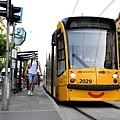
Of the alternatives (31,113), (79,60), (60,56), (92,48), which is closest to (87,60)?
(79,60)

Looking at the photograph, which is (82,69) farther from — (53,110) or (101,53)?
(53,110)

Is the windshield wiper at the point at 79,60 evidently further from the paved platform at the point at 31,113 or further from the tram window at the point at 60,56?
the paved platform at the point at 31,113

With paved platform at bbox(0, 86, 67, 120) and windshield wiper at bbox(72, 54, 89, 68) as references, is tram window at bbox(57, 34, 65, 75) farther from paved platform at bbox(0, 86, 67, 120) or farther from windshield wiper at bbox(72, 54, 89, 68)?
paved platform at bbox(0, 86, 67, 120)

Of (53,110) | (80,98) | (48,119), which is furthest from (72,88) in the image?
(48,119)

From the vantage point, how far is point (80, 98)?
544 inches

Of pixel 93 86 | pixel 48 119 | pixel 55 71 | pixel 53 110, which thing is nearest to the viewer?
pixel 48 119

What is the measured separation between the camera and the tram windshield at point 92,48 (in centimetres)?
1426

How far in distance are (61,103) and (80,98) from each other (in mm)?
2749

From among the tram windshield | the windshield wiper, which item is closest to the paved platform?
the windshield wiper

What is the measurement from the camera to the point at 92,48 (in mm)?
14391

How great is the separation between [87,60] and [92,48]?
0.50 metres

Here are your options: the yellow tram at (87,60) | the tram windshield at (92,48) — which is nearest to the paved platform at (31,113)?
the yellow tram at (87,60)

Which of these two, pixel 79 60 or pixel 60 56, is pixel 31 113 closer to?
pixel 79 60

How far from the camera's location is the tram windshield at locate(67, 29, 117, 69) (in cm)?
1426
